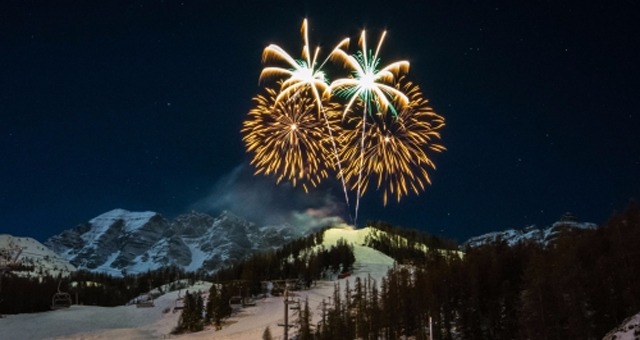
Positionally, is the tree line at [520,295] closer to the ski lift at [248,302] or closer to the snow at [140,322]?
the snow at [140,322]

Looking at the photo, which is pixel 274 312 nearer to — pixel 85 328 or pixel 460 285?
pixel 85 328

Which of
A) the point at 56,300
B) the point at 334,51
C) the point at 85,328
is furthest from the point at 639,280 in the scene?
the point at 56,300

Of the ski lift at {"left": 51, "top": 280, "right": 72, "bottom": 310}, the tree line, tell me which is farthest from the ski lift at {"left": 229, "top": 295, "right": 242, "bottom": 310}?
the tree line

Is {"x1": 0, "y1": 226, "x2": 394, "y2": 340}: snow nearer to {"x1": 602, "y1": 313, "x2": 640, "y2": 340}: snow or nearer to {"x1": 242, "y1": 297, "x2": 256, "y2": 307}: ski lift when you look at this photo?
{"x1": 242, "y1": 297, "x2": 256, "y2": 307}: ski lift

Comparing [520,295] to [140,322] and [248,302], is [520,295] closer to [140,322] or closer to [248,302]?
[248,302]

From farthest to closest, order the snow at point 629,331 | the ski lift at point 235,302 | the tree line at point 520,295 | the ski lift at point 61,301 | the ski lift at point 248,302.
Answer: the ski lift at point 61,301 → the ski lift at point 248,302 → the ski lift at point 235,302 → the tree line at point 520,295 → the snow at point 629,331

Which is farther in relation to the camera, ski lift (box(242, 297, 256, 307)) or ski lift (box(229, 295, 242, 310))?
ski lift (box(242, 297, 256, 307))

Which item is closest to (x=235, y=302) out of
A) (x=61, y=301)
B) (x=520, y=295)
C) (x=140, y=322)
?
(x=140, y=322)

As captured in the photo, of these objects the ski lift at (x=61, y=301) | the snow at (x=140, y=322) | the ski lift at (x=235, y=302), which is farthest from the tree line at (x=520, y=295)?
the ski lift at (x=61, y=301)

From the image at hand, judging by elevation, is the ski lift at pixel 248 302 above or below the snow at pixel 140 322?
above
